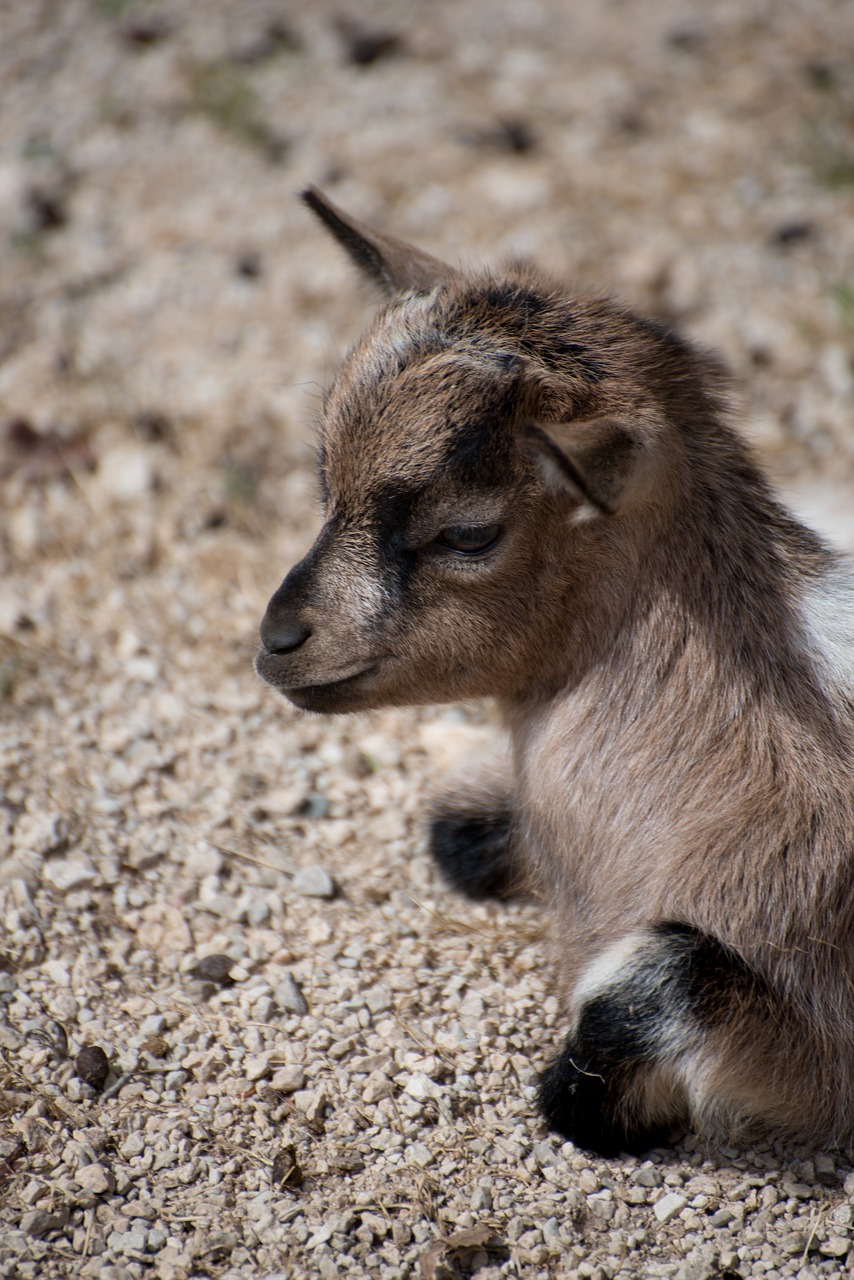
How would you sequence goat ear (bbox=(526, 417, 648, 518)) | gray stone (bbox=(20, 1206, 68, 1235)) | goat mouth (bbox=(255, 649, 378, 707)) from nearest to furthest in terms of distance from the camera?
goat ear (bbox=(526, 417, 648, 518)) → gray stone (bbox=(20, 1206, 68, 1235)) → goat mouth (bbox=(255, 649, 378, 707))

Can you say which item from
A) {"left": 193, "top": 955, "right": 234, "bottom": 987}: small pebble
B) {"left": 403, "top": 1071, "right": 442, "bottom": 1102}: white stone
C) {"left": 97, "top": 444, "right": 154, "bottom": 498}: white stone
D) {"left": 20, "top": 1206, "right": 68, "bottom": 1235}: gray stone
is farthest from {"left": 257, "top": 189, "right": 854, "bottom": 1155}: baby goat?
{"left": 97, "top": 444, "right": 154, "bottom": 498}: white stone

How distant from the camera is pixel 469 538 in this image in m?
3.13

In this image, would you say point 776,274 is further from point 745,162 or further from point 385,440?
point 385,440

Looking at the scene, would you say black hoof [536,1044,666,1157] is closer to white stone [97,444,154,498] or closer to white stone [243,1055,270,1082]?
white stone [243,1055,270,1082]

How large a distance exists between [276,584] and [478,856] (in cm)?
152

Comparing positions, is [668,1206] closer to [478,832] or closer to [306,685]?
[478,832]

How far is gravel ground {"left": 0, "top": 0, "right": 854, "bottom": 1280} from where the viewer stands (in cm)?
314

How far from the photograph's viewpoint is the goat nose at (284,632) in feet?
10.6

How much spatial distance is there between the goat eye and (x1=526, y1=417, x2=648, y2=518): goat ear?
19cm

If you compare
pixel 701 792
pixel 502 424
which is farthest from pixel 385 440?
pixel 701 792

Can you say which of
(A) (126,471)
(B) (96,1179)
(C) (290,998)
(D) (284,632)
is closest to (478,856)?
(C) (290,998)

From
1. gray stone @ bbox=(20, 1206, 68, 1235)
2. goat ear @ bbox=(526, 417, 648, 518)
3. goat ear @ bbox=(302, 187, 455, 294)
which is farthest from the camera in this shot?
goat ear @ bbox=(302, 187, 455, 294)

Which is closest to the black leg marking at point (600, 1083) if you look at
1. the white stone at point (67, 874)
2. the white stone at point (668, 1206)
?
the white stone at point (668, 1206)

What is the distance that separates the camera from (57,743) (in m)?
4.36
